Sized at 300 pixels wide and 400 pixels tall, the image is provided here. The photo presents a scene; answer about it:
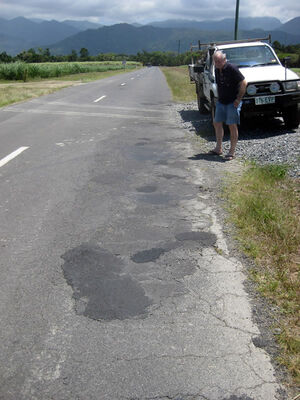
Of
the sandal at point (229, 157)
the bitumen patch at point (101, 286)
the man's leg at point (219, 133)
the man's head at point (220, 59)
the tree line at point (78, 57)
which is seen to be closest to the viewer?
the bitumen patch at point (101, 286)

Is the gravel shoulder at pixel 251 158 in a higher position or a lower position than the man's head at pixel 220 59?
lower

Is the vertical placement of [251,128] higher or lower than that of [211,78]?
lower

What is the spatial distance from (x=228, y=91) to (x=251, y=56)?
377cm

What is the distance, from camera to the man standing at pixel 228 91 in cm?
714

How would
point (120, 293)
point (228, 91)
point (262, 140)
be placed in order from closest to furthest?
point (120, 293), point (228, 91), point (262, 140)

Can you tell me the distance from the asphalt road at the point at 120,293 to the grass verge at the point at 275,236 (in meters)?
0.19

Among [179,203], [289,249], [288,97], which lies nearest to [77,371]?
[289,249]

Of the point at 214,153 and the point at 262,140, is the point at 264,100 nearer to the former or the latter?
the point at 262,140

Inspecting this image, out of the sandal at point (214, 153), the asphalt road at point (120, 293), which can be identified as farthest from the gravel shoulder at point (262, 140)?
the asphalt road at point (120, 293)

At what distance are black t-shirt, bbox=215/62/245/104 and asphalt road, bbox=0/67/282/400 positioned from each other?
1503 mm

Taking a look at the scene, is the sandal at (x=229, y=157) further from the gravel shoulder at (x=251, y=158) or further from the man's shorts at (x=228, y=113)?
the man's shorts at (x=228, y=113)

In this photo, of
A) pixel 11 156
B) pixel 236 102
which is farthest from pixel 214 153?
pixel 11 156

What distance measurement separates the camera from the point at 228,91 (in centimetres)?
734

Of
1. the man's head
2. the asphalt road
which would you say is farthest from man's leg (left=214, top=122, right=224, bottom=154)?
the asphalt road
